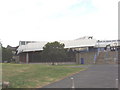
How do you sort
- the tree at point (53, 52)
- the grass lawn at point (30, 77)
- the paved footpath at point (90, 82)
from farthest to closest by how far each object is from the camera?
the tree at point (53, 52) < the grass lawn at point (30, 77) < the paved footpath at point (90, 82)

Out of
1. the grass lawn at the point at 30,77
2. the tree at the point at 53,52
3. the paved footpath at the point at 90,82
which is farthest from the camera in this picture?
the tree at the point at 53,52

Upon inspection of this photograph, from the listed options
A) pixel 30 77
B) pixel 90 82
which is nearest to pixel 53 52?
pixel 30 77

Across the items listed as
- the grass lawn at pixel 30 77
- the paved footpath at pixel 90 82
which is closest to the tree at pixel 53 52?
the grass lawn at pixel 30 77

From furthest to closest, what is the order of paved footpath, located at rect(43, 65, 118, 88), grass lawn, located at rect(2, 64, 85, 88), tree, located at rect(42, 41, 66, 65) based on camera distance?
1. tree, located at rect(42, 41, 66, 65)
2. grass lawn, located at rect(2, 64, 85, 88)
3. paved footpath, located at rect(43, 65, 118, 88)

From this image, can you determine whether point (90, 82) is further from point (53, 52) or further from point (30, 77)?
point (53, 52)

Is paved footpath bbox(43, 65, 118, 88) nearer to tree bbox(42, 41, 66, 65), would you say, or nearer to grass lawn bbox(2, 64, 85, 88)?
grass lawn bbox(2, 64, 85, 88)

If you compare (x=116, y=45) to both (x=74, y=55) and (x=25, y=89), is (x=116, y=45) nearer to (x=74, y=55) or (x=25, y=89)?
(x=74, y=55)

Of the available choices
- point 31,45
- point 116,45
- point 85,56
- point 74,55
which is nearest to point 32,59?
point 31,45

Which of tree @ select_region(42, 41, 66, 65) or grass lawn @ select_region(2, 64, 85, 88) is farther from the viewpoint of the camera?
tree @ select_region(42, 41, 66, 65)

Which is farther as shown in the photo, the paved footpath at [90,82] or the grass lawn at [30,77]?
the grass lawn at [30,77]

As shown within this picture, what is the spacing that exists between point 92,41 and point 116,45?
950 cm

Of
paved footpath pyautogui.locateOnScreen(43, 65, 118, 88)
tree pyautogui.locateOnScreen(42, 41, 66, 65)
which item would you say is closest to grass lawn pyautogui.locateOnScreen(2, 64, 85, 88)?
paved footpath pyautogui.locateOnScreen(43, 65, 118, 88)

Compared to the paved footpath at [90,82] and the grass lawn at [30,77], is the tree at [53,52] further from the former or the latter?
the paved footpath at [90,82]

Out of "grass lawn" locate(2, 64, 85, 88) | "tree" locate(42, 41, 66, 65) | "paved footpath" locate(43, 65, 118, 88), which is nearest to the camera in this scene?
"paved footpath" locate(43, 65, 118, 88)
